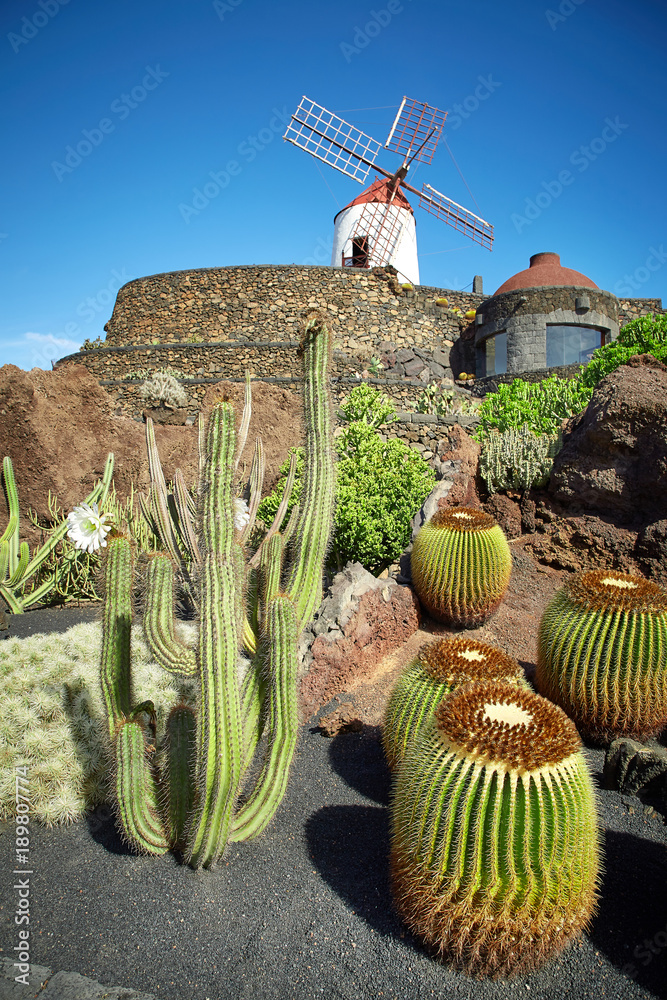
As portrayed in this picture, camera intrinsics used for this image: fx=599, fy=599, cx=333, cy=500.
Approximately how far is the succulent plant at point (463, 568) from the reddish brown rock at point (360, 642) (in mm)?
285

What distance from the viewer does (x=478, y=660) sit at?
10.6ft

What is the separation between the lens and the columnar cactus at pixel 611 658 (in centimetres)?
363

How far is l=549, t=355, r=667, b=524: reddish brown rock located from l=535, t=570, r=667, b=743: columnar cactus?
117 inches

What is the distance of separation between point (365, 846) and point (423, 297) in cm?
1847

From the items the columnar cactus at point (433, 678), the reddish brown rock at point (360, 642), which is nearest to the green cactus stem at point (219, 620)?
the columnar cactus at point (433, 678)

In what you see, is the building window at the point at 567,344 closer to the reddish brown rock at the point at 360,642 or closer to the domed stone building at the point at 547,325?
the domed stone building at the point at 547,325

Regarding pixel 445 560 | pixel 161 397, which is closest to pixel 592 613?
pixel 445 560

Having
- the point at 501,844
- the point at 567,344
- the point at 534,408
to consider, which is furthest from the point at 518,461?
the point at 567,344

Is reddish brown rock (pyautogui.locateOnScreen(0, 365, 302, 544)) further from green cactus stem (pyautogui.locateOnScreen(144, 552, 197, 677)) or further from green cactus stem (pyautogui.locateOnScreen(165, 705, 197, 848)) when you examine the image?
green cactus stem (pyautogui.locateOnScreen(165, 705, 197, 848))

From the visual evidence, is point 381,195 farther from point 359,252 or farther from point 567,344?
point 567,344

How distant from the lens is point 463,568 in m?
5.51

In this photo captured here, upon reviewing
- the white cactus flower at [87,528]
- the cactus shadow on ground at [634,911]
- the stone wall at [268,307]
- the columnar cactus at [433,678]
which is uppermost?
the stone wall at [268,307]

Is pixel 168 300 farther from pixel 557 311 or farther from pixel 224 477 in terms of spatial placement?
pixel 224 477

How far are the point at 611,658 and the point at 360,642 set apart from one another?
2.10 m
